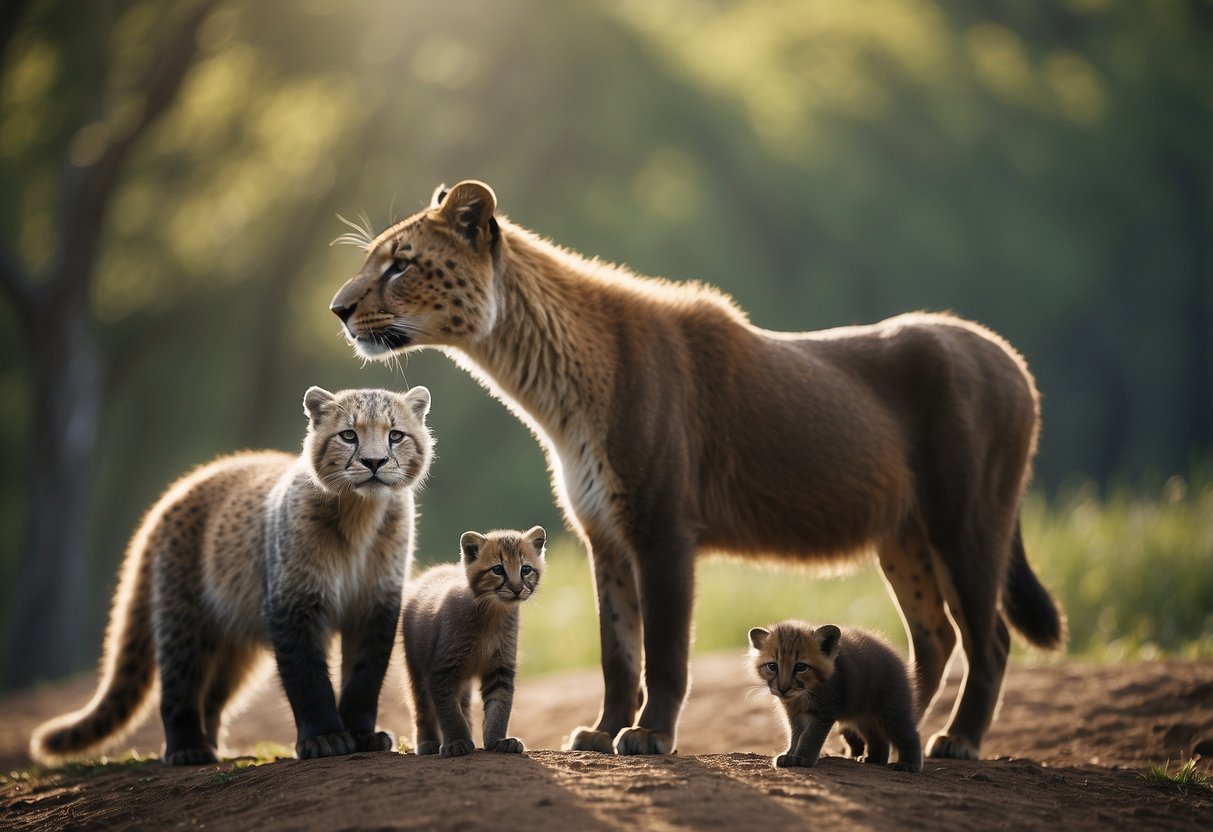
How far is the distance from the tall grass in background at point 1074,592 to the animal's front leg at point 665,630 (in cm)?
455

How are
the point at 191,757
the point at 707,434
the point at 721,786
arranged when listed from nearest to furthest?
the point at 721,786, the point at 707,434, the point at 191,757

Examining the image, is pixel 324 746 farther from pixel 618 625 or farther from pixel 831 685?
pixel 831 685

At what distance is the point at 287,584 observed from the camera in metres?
6.03

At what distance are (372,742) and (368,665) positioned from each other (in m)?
0.35

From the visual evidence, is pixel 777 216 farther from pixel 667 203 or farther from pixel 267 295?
pixel 267 295

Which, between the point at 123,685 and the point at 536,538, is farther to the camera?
the point at 123,685

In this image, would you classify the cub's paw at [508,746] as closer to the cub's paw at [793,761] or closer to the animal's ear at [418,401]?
the cub's paw at [793,761]

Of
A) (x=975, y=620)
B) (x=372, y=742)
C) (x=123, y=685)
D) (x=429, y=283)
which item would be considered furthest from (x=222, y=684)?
(x=975, y=620)

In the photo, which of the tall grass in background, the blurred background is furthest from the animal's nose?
the blurred background

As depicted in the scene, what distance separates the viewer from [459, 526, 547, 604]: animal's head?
18.3 feet

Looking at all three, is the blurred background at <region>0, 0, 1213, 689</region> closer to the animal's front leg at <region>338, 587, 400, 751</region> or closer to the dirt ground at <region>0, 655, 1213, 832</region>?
the dirt ground at <region>0, 655, 1213, 832</region>

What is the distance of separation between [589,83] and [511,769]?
17.3 meters

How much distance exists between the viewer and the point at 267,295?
1967 cm

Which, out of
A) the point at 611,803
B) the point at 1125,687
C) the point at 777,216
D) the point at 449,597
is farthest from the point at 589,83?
the point at 611,803
